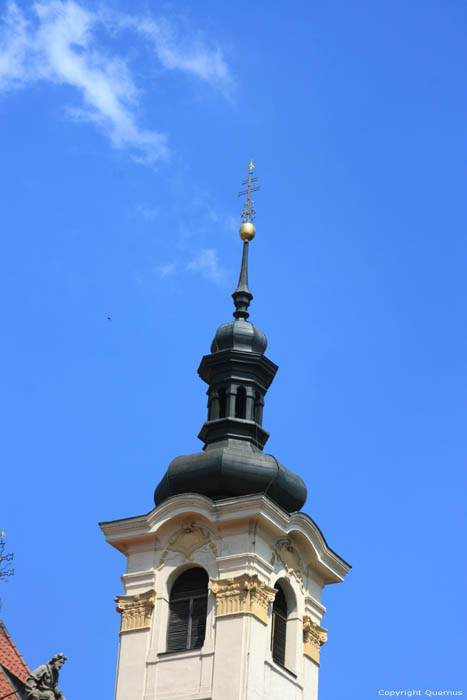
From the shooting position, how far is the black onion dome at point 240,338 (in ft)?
122

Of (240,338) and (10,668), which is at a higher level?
(240,338)

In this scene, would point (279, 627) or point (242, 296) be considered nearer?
point (279, 627)

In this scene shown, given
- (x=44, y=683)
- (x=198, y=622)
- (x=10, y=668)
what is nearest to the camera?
(x=44, y=683)

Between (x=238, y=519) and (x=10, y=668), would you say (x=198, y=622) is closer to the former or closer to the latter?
(x=238, y=519)

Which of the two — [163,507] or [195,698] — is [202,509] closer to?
[163,507]

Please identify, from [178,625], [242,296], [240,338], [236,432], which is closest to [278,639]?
[178,625]

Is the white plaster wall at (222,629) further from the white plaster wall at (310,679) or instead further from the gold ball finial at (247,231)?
the gold ball finial at (247,231)

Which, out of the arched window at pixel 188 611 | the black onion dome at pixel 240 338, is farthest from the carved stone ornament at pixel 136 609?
the black onion dome at pixel 240 338

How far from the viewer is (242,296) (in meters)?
38.8

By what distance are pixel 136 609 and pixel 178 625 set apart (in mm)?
928

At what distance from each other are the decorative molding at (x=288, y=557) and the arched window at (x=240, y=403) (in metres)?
3.47

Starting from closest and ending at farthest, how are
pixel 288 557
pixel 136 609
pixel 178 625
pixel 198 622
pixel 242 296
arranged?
pixel 198 622, pixel 178 625, pixel 136 609, pixel 288 557, pixel 242 296

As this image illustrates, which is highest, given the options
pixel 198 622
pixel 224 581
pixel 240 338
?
pixel 240 338

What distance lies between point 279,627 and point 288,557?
1.40 m
